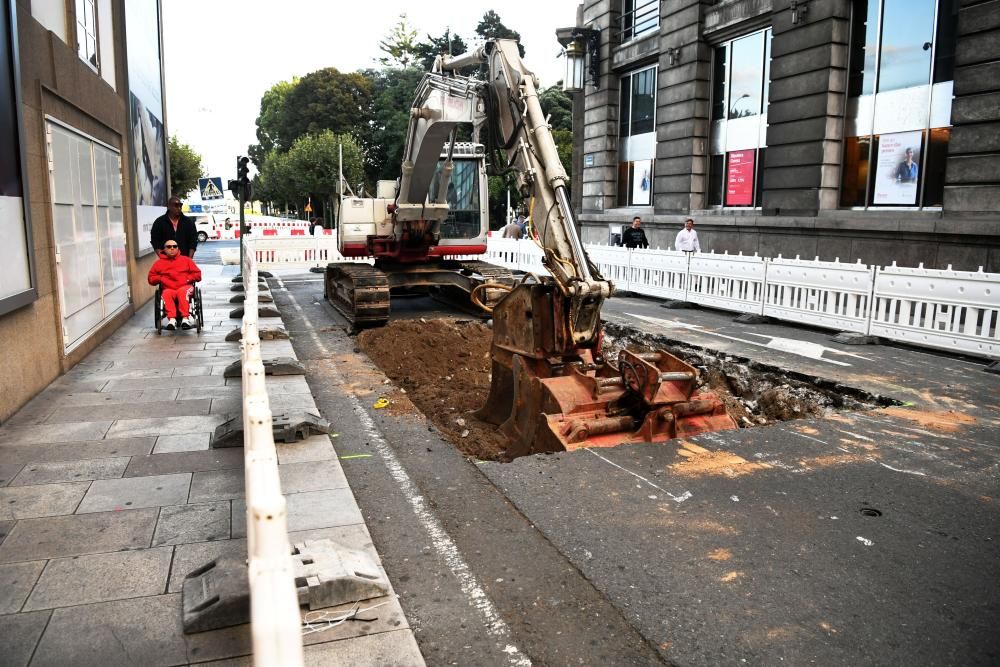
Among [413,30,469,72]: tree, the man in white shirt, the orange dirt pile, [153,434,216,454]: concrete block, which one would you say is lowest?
the orange dirt pile

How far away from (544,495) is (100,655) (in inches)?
111

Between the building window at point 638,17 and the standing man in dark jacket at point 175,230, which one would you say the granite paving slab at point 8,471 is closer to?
the standing man in dark jacket at point 175,230

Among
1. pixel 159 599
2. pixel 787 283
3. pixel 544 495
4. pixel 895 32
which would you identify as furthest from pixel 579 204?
pixel 159 599

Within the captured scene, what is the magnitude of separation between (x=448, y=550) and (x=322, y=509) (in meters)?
0.84

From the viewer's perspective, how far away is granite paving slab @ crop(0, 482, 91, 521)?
4.31 meters

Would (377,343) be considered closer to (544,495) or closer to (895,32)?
(544,495)

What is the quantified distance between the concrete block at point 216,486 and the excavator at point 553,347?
2552mm

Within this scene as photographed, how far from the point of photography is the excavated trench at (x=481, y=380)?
25.7ft

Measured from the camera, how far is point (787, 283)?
41.3 feet

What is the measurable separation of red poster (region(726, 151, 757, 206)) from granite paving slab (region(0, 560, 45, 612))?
19.8 m

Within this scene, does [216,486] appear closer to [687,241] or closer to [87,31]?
[87,31]

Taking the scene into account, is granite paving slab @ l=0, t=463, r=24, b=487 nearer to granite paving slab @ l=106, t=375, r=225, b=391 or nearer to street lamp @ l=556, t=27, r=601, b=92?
granite paving slab @ l=106, t=375, r=225, b=391

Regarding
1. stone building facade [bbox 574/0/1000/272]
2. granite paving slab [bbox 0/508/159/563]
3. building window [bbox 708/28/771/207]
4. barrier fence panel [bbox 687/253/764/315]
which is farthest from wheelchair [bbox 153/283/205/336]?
building window [bbox 708/28/771/207]

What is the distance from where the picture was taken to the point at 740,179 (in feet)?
68.4
